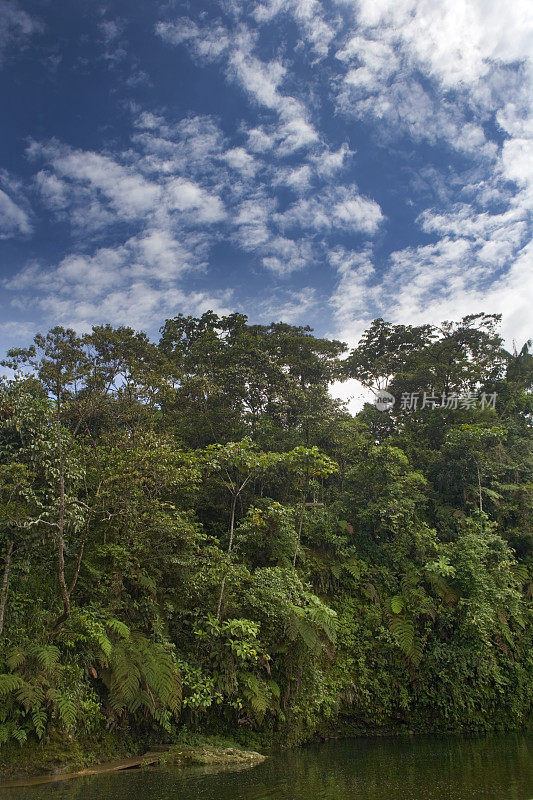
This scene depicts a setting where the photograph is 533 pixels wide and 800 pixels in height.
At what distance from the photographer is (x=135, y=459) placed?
9352 millimetres

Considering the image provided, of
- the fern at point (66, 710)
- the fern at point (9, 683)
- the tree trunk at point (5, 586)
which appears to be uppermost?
the tree trunk at point (5, 586)

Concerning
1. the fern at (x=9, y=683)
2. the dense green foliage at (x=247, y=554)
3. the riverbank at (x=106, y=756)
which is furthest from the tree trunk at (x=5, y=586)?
the riverbank at (x=106, y=756)

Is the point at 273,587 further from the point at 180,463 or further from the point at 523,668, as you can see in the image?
the point at 523,668

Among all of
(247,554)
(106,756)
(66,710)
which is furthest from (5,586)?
(247,554)

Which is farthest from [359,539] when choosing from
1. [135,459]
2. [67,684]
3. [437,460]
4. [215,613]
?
[67,684]

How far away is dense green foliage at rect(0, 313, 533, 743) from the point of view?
8469 mm

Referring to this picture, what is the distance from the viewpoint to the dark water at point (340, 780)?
6.12 meters

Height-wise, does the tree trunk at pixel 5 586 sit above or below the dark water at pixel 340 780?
above

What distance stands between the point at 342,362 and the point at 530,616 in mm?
11574

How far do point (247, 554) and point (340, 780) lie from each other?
239 inches

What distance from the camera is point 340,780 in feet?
23.3

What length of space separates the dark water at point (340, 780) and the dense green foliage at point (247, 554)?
1094 millimetres

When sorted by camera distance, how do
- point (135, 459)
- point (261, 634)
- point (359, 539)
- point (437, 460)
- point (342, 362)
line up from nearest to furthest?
point (135, 459) < point (261, 634) < point (359, 539) < point (437, 460) < point (342, 362)

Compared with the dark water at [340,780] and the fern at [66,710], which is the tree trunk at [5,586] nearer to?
the fern at [66,710]
